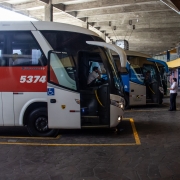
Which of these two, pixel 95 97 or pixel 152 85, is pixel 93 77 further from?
pixel 152 85

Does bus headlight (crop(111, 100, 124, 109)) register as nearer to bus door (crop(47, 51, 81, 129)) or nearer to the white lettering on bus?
bus door (crop(47, 51, 81, 129))

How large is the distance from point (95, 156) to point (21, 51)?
3.78 metres

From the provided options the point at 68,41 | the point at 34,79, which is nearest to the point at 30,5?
the point at 68,41

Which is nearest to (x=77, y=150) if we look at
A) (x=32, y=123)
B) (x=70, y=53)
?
(x=32, y=123)

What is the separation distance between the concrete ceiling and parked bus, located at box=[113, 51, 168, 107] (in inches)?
112

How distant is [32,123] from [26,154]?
5.92 feet

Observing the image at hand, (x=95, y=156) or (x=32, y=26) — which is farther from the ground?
(x=32, y=26)

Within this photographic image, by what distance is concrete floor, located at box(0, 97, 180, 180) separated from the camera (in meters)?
5.35

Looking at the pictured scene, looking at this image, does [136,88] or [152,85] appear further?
[152,85]

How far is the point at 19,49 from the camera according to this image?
26.9 feet

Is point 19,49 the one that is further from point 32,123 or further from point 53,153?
point 53,153

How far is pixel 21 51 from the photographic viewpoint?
8.20 meters

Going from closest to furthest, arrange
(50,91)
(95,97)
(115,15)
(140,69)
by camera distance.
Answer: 1. (50,91)
2. (95,97)
3. (140,69)
4. (115,15)

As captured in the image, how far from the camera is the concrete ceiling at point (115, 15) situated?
50.8ft
